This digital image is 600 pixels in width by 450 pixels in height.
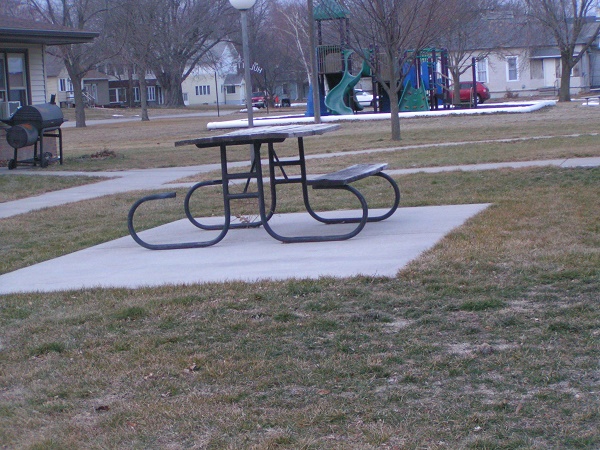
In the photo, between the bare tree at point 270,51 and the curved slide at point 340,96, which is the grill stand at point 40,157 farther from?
the bare tree at point 270,51

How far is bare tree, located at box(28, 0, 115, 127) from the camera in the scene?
47.5 metres

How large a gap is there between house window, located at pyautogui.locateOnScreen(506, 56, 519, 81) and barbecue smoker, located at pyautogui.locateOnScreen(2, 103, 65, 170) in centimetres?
4564

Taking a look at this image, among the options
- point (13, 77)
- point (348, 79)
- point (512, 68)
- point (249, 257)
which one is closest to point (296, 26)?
point (512, 68)

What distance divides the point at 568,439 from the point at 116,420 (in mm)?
2068

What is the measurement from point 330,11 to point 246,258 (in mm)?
23349

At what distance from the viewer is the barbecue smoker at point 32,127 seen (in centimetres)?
1898

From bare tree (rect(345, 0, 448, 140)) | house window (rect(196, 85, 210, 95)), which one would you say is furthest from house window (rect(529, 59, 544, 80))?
house window (rect(196, 85, 210, 95))

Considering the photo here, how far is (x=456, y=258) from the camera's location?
21.8 feet

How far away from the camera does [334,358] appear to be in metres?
4.66

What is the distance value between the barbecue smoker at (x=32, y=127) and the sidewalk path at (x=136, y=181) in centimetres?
244

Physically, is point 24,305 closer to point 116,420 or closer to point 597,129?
point 116,420

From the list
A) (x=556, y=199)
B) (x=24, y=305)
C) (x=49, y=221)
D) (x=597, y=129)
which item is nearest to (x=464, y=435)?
(x=24, y=305)

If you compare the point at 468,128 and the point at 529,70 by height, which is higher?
the point at 529,70

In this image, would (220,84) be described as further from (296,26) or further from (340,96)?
(340,96)
